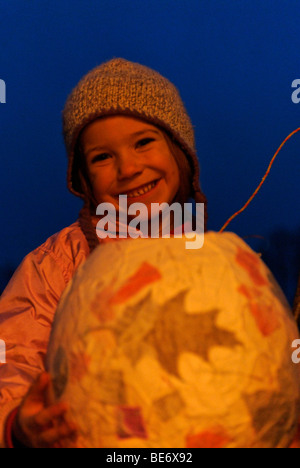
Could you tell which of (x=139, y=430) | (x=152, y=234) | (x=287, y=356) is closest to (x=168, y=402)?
(x=139, y=430)

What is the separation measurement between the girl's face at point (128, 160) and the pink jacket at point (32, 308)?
0.44ft

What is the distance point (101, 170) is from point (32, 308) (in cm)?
30

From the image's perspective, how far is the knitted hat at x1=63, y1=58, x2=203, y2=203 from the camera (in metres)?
0.89

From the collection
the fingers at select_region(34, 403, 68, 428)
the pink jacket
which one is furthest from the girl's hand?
the pink jacket

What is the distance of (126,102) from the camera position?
89 centimetres

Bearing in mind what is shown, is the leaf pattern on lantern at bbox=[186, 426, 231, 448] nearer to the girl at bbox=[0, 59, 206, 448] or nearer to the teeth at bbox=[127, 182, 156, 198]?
the girl at bbox=[0, 59, 206, 448]

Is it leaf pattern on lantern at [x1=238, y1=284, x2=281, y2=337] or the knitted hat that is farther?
the knitted hat

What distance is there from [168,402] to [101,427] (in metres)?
0.08

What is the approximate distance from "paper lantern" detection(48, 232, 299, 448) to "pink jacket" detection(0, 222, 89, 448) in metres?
0.24

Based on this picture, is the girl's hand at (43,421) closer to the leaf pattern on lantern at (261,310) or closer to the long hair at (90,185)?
the leaf pattern on lantern at (261,310)

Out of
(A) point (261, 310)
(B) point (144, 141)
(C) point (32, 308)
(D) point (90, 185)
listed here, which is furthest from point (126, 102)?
(A) point (261, 310)

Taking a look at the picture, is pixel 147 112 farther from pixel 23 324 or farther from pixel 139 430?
pixel 139 430

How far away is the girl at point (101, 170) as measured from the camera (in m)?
0.79

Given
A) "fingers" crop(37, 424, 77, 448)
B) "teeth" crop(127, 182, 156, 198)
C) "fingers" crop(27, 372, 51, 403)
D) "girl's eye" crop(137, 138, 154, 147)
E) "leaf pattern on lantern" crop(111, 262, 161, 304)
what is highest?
"girl's eye" crop(137, 138, 154, 147)
